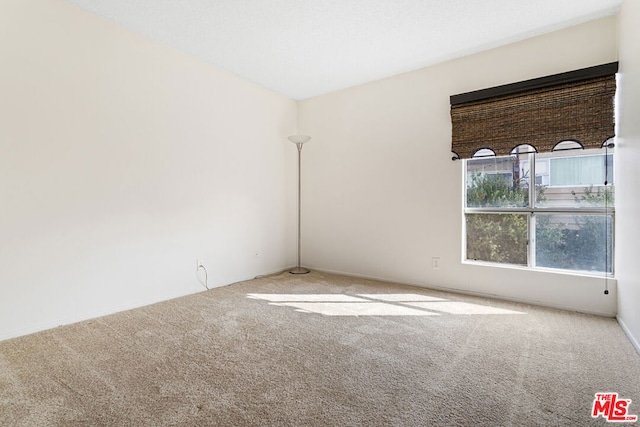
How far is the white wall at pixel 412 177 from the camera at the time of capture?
9.29 feet

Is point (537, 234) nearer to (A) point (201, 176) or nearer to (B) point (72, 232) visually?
(A) point (201, 176)

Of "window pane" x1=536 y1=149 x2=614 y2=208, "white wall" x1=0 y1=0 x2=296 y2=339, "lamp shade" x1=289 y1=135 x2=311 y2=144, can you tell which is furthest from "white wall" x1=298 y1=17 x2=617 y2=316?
"white wall" x1=0 y1=0 x2=296 y2=339

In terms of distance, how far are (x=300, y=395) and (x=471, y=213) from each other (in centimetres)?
266

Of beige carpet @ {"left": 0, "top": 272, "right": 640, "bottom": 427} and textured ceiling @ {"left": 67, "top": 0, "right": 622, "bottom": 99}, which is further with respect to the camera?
textured ceiling @ {"left": 67, "top": 0, "right": 622, "bottom": 99}

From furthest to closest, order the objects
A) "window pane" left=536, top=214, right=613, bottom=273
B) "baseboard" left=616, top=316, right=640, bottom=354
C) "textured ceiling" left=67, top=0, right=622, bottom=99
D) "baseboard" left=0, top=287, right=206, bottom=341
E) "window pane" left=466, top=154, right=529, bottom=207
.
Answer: "window pane" left=466, top=154, right=529, bottom=207
"window pane" left=536, top=214, right=613, bottom=273
"textured ceiling" left=67, top=0, right=622, bottom=99
"baseboard" left=0, top=287, right=206, bottom=341
"baseboard" left=616, top=316, right=640, bottom=354

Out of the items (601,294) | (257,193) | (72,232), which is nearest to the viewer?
(72,232)

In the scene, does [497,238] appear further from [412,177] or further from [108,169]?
[108,169]

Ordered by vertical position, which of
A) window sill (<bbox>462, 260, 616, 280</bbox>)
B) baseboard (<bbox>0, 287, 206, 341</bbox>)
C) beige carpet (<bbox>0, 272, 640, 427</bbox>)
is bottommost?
beige carpet (<bbox>0, 272, 640, 427</bbox>)

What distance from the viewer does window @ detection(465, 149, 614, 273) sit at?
9.07 ft

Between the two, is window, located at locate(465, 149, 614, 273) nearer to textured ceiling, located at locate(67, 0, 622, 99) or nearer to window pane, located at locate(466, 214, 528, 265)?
window pane, located at locate(466, 214, 528, 265)

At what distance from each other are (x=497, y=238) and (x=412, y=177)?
109cm

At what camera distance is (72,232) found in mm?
2508

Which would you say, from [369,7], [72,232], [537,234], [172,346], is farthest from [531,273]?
[72,232]

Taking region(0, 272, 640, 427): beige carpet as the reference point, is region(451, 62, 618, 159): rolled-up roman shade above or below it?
above
